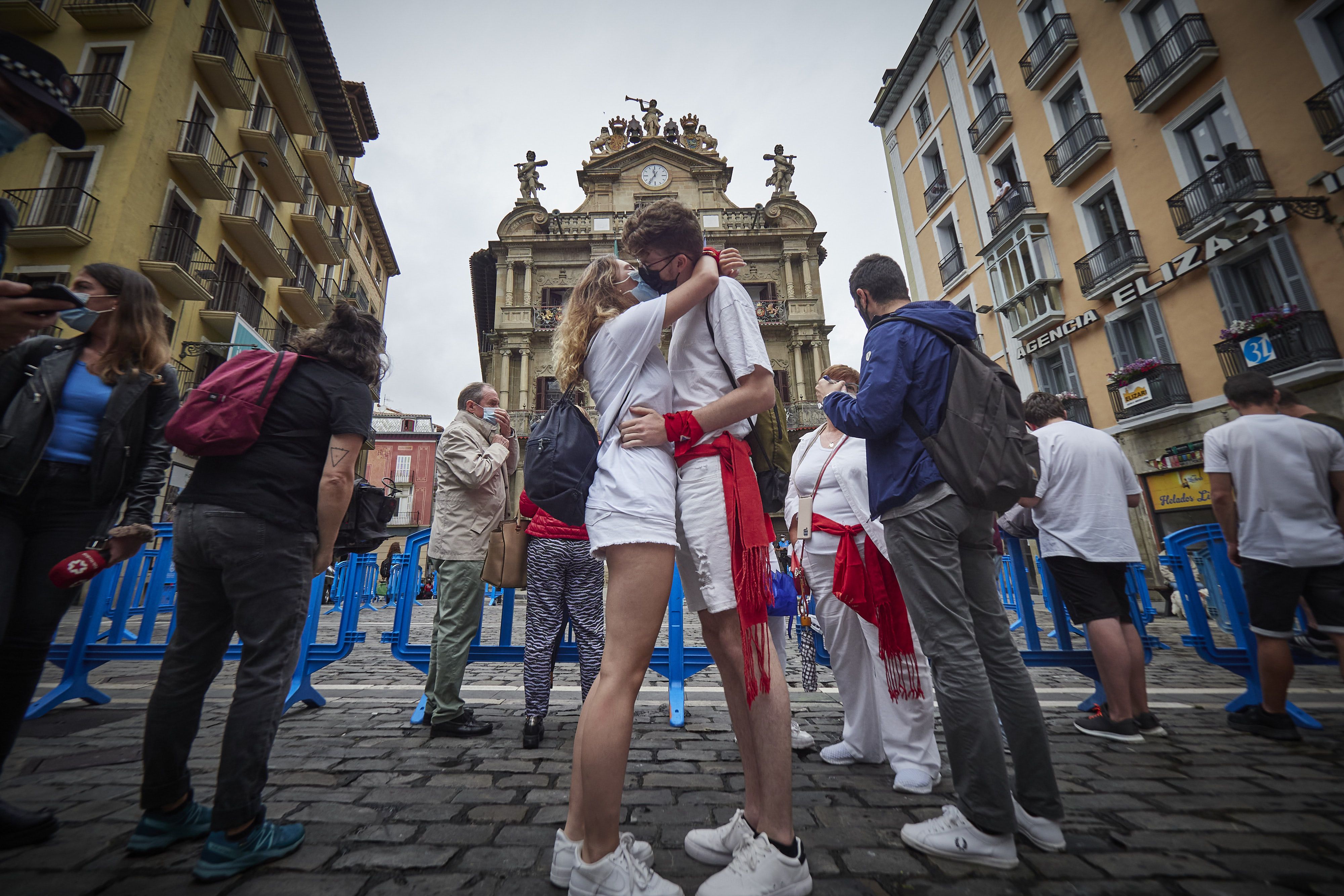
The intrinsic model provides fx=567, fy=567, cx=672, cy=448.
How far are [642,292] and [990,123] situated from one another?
2094 centimetres

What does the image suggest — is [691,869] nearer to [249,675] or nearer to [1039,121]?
[249,675]

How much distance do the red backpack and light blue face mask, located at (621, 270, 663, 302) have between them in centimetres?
134

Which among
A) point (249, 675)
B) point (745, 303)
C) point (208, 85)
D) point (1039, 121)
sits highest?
point (208, 85)

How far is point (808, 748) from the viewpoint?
2.96m

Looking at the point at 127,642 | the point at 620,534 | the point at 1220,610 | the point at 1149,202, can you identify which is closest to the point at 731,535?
the point at 620,534

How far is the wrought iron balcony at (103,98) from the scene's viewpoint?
13.3 meters

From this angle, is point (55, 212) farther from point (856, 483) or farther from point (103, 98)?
point (856, 483)

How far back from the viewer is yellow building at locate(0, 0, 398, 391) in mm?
13164

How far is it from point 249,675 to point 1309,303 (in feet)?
52.3

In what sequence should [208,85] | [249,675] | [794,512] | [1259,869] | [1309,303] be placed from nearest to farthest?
[1259,869] → [249,675] → [794,512] → [1309,303] → [208,85]

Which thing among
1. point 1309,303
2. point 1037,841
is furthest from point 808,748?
point 1309,303

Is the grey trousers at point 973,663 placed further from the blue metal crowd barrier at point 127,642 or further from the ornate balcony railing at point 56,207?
the ornate balcony railing at point 56,207

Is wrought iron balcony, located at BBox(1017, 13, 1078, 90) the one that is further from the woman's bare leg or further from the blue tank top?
the blue tank top

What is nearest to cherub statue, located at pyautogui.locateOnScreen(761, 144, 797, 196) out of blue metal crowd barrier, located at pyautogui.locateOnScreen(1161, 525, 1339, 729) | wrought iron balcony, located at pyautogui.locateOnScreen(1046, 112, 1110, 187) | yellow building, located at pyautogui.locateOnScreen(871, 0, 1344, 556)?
yellow building, located at pyautogui.locateOnScreen(871, 0, 1344, 556)
